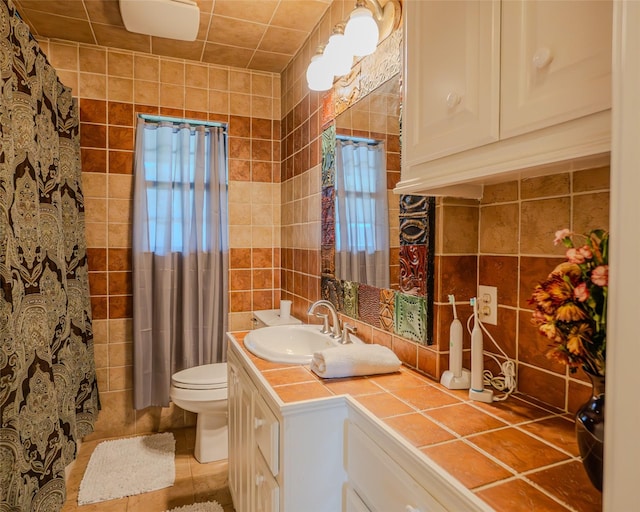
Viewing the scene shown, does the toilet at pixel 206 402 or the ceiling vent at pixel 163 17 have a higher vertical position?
the ceiling vent at pixel 163 17

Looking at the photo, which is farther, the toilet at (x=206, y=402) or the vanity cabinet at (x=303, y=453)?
the toilet at (x=206, y=402)

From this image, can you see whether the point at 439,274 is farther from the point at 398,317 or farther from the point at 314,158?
the point at 314,158

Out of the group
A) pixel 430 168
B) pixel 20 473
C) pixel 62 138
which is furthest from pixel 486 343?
pixel 62 138

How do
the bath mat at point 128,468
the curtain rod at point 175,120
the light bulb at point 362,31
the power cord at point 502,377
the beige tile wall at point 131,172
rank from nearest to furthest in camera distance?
the power cord at point 502,377, the light bulb at point 362,31, the bath mat at point 128,468, the beige tile wall at point 131,172, the curtain rod at point 175,120

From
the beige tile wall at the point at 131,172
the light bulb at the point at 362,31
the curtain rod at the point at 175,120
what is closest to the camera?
the light bulb at the point at 362,31

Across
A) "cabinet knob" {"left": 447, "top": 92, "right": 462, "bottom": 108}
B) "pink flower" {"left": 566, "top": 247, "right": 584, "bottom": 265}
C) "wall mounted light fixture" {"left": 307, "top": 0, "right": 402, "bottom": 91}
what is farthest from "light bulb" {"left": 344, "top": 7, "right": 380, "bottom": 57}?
"pink flower" {"left": 566, "top": 247, "right": 584, "bottom": 265}

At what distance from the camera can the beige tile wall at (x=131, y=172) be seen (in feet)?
8.20

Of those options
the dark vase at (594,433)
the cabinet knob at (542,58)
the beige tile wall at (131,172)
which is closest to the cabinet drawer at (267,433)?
the dark vase at (594,433)

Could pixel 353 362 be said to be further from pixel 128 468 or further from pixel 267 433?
pixel 128 468

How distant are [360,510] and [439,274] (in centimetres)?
72

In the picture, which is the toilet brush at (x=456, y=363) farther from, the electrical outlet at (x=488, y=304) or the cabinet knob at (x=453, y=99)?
the cabinet knob at (x=453, y=99)

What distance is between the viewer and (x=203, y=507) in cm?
194

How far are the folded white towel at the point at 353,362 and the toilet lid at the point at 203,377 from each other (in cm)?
106

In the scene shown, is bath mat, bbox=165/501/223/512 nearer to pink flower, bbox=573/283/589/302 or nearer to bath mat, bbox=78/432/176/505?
bath mat, bbox=78/432/176/505
